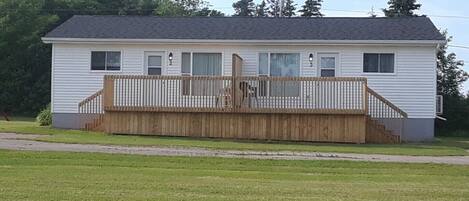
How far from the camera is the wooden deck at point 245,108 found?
74.5 ft

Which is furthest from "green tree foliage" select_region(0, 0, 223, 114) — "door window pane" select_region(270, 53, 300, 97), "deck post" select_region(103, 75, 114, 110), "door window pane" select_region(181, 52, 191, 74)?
"door window pane" select_region(270, 53, 300, 97)

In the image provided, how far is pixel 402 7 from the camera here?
143ft

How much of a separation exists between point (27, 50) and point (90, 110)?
83.9ft

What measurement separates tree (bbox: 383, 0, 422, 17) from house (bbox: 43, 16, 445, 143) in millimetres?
16983

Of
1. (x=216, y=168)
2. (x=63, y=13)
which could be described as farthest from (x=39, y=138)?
(x=63, y=13)

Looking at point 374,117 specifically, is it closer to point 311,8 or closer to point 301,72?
point 301,72

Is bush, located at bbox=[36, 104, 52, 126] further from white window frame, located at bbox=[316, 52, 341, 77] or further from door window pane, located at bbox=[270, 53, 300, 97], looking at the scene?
white window frame, located at bbox=[316, 52, 341, 77]

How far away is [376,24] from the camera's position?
86.9ft

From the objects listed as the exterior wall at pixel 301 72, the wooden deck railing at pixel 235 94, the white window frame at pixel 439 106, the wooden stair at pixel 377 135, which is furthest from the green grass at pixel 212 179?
the white window frame at pixel 439 106

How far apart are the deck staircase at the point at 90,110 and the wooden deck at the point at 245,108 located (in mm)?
1199

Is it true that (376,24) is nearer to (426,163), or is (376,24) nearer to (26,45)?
(426,163)

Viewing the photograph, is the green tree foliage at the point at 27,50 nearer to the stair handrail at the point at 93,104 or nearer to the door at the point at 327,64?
the stair handrail at the point at 93,104

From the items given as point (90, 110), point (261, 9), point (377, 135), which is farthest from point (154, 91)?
point (261, 9)

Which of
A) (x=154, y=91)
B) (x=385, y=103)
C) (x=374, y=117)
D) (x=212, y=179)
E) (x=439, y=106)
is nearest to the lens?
(x=212, y=179)
